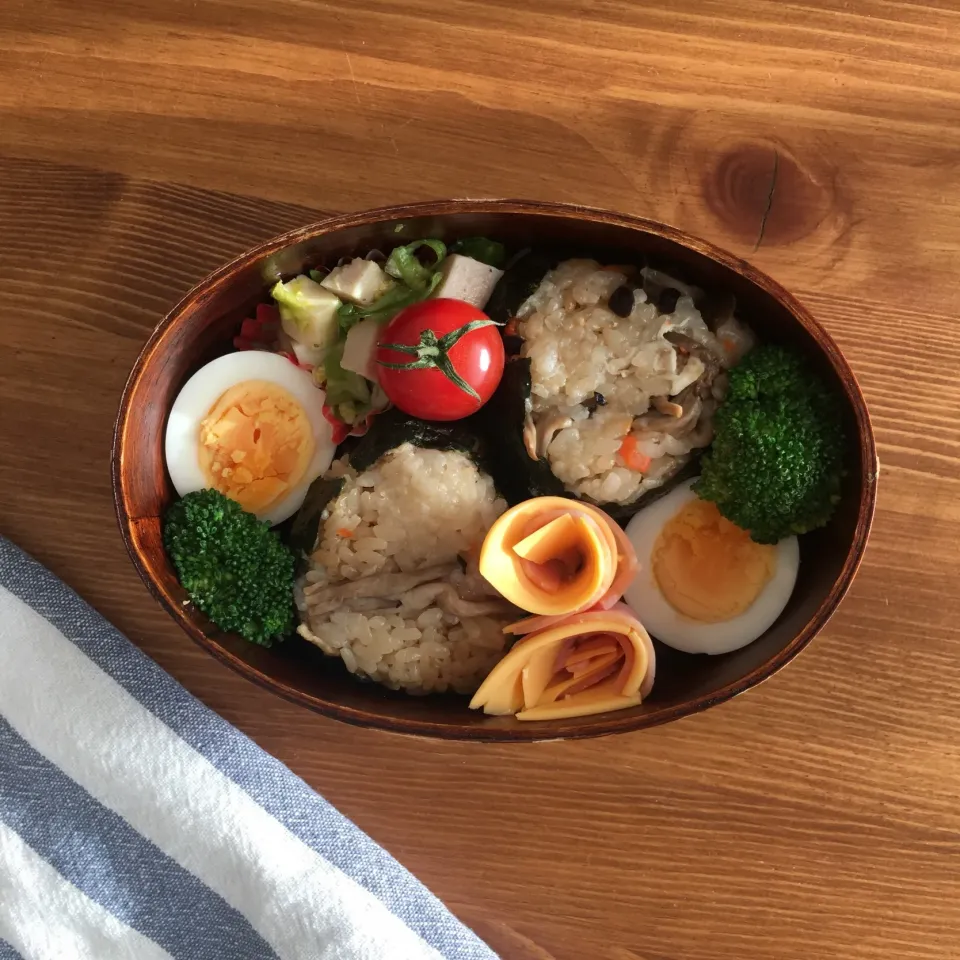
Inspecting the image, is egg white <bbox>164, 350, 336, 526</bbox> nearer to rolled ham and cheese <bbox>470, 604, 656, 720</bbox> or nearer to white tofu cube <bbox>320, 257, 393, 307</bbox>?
white tofu cube <bbox>320, 257, 393, 307</bbox>

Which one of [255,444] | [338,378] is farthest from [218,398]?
[338,378]

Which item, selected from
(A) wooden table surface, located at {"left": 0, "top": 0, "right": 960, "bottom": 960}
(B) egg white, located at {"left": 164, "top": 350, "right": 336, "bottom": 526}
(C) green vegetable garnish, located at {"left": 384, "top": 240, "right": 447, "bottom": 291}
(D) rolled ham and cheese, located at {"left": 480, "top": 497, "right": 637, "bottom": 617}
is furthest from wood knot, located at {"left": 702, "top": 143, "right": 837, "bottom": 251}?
(B) egg white, located at {"left": 164, "top": 350, "right": 336, "bottom": 526}

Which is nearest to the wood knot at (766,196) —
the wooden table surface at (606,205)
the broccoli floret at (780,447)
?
the wooden table surface at (606,205)

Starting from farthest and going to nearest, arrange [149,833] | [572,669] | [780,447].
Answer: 1. [149,833]
2. [572,669]
3. [780,447]

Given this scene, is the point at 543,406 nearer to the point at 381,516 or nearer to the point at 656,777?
the point at 381,516

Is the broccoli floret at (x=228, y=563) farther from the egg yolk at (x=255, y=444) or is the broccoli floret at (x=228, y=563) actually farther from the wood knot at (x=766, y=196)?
the wood knot at (x=766, y=196)

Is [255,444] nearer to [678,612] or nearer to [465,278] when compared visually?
[465,278]

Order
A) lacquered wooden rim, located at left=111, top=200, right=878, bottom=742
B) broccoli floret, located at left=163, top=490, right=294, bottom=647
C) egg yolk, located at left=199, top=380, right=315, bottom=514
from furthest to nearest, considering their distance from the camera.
→ egg yolk, located at left=199, top=380, right=315, bottom=514
broccoli floret, located at left=163, top=490, right=294, bottom=647
lacquered wooden rim, located at left=111, top=200, right=878, bottom=742

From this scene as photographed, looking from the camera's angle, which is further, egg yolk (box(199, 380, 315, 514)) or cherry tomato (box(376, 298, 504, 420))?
egg yolk (box(199, 380, 315, 514))
